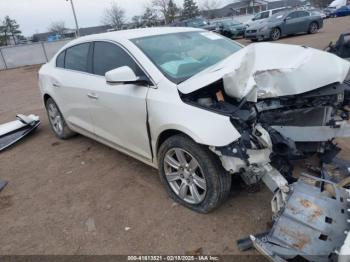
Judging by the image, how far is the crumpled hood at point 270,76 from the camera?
8.28ft

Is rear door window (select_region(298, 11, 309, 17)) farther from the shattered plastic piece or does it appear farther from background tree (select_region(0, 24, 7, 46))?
background tree (select_region(0, 24, 7, 46))

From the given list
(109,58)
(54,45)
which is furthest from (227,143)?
(54,45)

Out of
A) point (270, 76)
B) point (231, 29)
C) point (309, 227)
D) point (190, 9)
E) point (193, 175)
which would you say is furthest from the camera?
point (190, 9)

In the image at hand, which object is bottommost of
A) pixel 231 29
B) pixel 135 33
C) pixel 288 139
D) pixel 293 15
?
pixel 231 29

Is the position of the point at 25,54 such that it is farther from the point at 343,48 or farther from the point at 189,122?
the point at 189,122

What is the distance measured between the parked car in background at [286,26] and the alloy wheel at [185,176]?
1564cm

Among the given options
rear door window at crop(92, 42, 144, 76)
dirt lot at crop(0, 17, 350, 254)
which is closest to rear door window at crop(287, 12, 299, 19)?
dirt lot at crop(0, 17, 350, 254)

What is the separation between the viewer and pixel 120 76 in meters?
2.90

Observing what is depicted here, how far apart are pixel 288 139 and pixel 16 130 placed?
5059mm

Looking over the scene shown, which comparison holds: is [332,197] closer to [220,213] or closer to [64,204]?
[220,213]

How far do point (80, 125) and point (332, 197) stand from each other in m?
3.42

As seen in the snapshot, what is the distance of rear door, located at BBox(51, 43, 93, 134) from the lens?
399 centimetres

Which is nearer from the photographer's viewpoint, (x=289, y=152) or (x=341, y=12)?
(x=289, y=152)

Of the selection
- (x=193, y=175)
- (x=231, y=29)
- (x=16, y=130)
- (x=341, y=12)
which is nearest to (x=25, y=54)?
(x=231, y=29)
